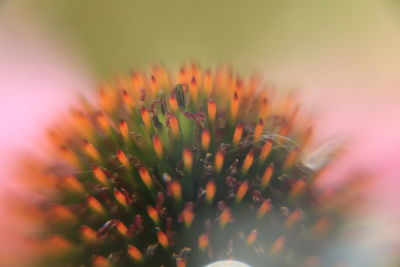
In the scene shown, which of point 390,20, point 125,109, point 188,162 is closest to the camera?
point 188,162

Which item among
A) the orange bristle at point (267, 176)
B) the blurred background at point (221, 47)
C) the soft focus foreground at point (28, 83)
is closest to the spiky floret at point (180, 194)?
the orange bristle at point (267, 176)

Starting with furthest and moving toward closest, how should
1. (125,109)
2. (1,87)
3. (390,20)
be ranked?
(390,20) < (1,87) < (125,109)

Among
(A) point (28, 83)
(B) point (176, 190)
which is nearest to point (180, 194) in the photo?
(B) point (176, 190)

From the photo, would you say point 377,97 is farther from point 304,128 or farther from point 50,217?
point 50,217

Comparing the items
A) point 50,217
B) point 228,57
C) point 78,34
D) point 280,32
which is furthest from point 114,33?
point 50,217

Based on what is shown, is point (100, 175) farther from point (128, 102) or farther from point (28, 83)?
point (28, 83)

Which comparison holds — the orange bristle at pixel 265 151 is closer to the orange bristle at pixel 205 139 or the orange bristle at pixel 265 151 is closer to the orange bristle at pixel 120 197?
the orange bristle at pixel 205 139

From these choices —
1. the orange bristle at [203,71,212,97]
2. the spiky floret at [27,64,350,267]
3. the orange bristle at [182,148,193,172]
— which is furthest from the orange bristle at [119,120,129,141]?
the orange bristle at [203,71,212,97]
